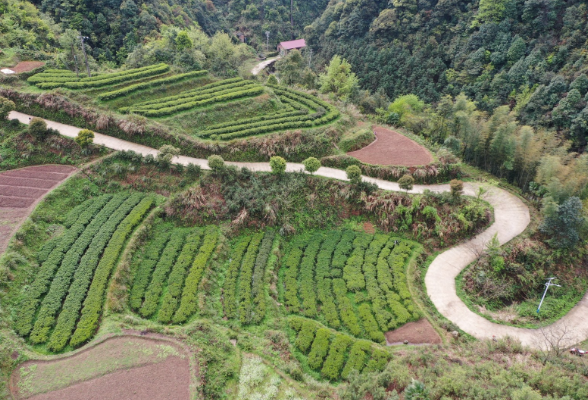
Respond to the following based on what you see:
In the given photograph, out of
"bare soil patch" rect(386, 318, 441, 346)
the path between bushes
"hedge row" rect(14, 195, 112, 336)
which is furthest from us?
the path between bushes

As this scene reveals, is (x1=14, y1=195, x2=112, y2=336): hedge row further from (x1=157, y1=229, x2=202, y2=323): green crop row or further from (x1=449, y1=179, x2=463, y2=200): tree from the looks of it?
(x1=449, y1=179, x2=463, y2=200): tree

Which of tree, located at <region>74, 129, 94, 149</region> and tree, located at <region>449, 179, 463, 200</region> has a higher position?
tree, located at <region>74, 129, 94, 149</region>

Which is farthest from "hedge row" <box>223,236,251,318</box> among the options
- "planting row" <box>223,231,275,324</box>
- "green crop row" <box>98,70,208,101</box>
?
"green crop row" <box>98,70,208,101</box>

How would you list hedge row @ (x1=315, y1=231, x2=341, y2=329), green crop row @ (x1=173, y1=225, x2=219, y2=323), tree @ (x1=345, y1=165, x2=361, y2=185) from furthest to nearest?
tree @ (x1=345, y1=165, x2=361, y2=185) → hedge row @ (x1=315, y1=231, x2=341, y2=329) → green crop row @ (x1=173, y1=225, x2=219, y2=323)

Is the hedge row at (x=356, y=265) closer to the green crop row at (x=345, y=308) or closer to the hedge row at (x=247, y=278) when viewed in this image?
the green crop row at (x=345, y=308)

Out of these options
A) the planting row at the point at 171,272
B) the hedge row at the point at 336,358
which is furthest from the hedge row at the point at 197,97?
the hedge row at the point at 336,358

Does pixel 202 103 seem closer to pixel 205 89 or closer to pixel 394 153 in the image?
pixel 205 89

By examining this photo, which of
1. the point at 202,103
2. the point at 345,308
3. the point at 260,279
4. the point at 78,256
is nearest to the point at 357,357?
the point at 345,308
